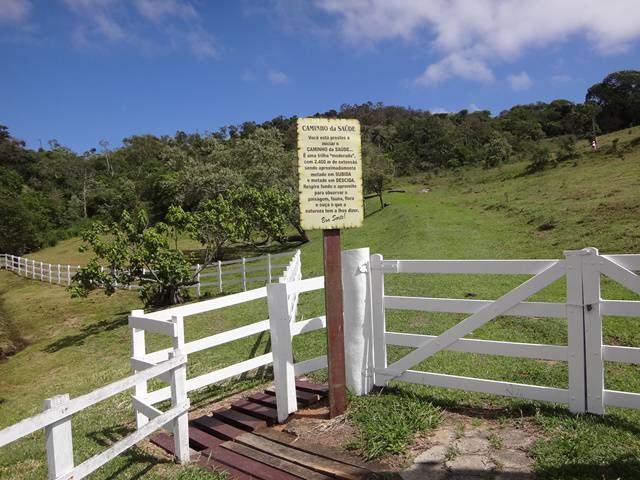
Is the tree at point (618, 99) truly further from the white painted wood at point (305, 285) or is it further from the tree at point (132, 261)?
the white painted wood at point (305, 285)

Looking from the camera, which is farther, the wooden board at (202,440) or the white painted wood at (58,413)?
the wooden board at (202,440)

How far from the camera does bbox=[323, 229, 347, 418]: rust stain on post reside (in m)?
5.16

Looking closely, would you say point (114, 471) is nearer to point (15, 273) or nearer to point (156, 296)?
point (156, 296)

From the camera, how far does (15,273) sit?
119ft

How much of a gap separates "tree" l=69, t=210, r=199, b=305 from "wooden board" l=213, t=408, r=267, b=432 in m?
11.7

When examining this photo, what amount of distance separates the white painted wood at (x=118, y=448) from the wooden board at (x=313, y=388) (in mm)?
1646

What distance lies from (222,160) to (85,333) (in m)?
23.7

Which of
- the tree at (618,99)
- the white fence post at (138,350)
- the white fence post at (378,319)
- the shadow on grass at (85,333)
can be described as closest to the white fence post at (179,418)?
the white fence post at (138,350)

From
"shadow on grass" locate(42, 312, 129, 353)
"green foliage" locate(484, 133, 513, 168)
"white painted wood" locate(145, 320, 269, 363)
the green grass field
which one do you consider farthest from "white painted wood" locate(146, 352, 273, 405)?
"green foliage" locate(484, 133, 513, 168)

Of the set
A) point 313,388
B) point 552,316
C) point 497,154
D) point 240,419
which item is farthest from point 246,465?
point 497,154

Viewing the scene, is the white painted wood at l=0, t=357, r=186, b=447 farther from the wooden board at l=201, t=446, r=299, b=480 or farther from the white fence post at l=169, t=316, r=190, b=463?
the wooden board at l=201, t=446, r=299, b=480

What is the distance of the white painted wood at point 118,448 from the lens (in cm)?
339

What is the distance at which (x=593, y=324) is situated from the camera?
435cm

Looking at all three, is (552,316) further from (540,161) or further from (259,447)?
(540,161)
